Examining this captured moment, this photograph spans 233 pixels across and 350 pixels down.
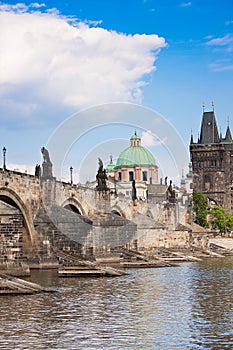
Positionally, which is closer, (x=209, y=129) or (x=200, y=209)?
(x=200, y=209)

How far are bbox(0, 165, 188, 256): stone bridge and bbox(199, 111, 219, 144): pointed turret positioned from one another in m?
76.9

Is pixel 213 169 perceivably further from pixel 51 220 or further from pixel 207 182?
pixel 51 220

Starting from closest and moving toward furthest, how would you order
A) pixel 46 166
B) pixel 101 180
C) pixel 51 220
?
1. pixel 51 220
2. pixel 46 166
3. pixel 101 180

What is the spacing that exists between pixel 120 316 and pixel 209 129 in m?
116

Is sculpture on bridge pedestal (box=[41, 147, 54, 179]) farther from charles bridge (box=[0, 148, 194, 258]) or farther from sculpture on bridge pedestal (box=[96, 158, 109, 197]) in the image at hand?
sculpture on bridge pedestal (box=[96, 158, 109, 197])

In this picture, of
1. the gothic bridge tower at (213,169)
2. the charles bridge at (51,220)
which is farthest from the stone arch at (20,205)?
the gothic bridge tower at (213,169)

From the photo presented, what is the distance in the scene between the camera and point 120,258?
4744 cm

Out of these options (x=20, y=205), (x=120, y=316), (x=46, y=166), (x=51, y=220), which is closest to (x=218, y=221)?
(x=46, y=166)

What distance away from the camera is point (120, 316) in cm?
2152

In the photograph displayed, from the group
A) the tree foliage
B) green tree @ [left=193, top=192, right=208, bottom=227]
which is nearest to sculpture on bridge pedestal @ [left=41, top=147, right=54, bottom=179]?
the tree foliage

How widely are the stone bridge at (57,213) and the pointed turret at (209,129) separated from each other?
76.9 m

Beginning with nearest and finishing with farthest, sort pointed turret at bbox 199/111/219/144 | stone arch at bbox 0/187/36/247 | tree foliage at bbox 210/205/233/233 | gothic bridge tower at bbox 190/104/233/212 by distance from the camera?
stone arch at bbox 0/187/36/247 < tree foliage at bbox 210/205/233/233 < gothic bridge tower at bbox 190/104/233/212 < pointed turret at bbox 199/111/219/144

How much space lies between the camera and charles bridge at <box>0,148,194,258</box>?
1400 inches

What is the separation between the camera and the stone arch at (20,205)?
40.6m
